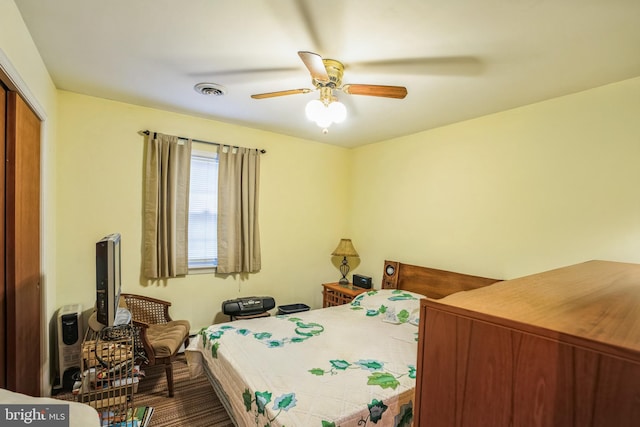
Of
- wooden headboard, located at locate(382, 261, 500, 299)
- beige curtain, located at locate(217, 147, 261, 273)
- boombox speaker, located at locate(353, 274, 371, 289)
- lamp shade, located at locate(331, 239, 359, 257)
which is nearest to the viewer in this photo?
wooden headboard, located at locate(382, 261, 500, 299)

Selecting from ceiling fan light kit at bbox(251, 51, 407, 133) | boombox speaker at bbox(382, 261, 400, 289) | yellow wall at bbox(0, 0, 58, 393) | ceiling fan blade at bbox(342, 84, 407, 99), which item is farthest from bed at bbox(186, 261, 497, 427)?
ceiling fan blade at bbox(342, 84, 407, 99)

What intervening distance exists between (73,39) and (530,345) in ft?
8.55

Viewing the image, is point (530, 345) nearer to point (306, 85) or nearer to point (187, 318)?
point (306, 85)

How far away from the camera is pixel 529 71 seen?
6.63ft

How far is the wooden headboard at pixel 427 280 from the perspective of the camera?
298cm

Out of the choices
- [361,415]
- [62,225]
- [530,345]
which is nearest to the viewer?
[530,345]

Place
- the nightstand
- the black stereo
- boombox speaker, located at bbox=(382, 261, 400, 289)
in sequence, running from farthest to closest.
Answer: the nightstand
boombox speaker, located at bbox=(382, 261, 400, 289)
the black stereo

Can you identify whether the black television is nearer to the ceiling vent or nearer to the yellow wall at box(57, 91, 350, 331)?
the yellow wall at box(57, 91, 350, 331)

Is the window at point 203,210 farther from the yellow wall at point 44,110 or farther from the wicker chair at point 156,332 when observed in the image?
the yellow wall at point 44,110

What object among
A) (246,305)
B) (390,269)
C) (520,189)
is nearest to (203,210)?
(246,305)

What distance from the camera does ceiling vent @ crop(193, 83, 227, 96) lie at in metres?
2.39

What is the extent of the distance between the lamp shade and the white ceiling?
2.09 metres

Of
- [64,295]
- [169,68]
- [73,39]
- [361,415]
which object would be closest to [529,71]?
[361,415]

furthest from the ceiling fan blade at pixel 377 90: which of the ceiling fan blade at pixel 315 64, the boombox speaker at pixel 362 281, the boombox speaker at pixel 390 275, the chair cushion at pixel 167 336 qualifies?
the boombox speaker at pixel 362 281
